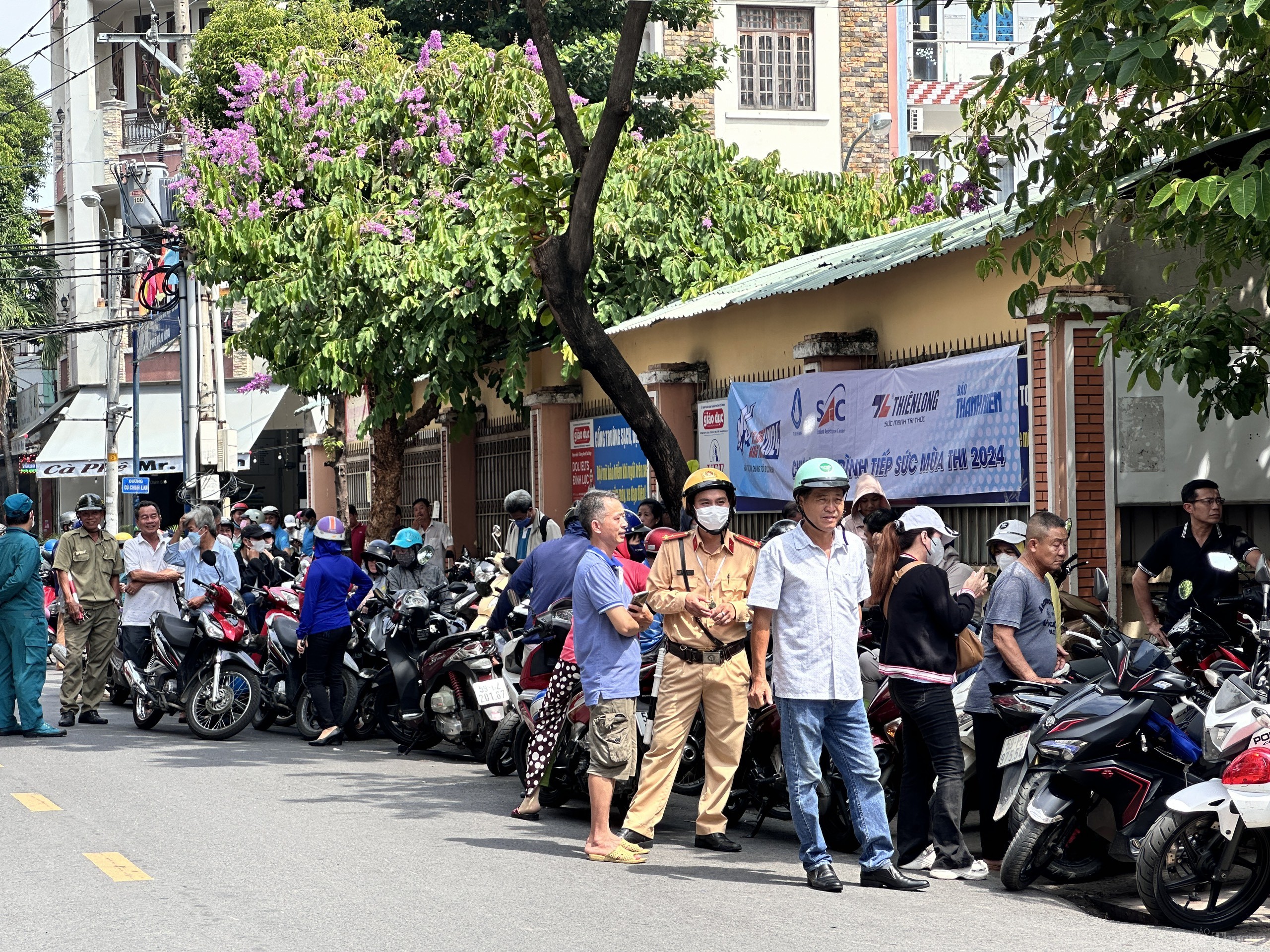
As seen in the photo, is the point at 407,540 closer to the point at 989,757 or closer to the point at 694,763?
the point at 694,763

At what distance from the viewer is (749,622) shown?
27.9 ft

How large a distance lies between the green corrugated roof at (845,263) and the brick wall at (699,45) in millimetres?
15564

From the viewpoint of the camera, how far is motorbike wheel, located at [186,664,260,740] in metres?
13.3

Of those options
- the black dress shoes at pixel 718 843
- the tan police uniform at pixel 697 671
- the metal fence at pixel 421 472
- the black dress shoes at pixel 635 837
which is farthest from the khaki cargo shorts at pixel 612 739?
the metal fence at pixel 421 472

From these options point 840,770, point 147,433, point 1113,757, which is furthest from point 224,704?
point 147,433

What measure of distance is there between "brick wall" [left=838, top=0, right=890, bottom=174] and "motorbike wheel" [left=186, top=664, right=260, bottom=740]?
24268 mm

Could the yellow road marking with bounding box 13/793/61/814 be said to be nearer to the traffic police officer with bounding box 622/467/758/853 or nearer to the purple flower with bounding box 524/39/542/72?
the traffic police officer with bounding box 622/467/758/853

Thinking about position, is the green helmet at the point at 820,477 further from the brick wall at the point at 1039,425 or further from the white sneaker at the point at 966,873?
the brick wall at the point at 1039,425

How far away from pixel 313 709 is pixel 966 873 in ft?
23.0

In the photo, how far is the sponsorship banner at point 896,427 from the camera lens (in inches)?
485

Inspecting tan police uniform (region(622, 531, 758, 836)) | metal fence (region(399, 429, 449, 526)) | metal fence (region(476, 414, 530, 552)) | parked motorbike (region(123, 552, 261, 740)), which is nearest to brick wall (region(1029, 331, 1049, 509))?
tan police uniform (region(622, 531, 758, 836))

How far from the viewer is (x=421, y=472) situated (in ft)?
87.1

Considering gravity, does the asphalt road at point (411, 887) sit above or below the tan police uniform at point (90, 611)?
below

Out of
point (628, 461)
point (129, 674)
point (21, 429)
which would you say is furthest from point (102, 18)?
point (129, 674)
